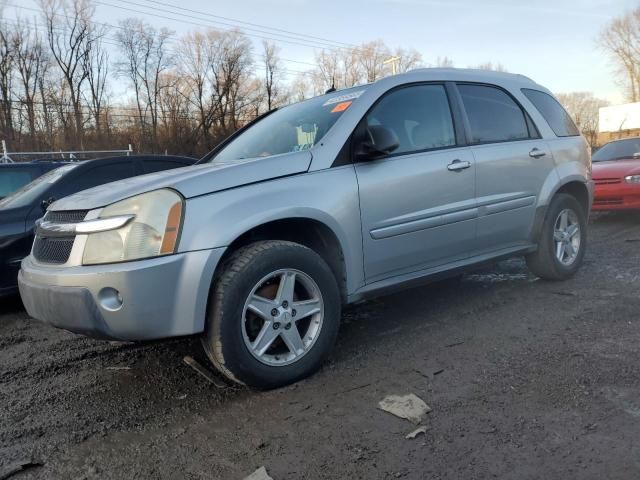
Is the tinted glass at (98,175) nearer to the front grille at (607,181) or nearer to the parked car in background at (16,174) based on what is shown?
the parked car in background at (16,174)

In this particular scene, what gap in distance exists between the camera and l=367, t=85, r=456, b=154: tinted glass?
3537 mm

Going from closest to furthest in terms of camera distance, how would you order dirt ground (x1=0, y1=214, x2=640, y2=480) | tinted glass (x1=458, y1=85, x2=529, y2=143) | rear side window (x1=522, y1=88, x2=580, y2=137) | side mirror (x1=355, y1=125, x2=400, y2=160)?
dirt ground (x1=0, y1=214, x2=640, y2=480)
side mirror (x1=355, y1=125, x2=400, y2=160)
tinted glass (x1=458, y1=85, x2=529, y2=143)
rear side window (x1=522, y1=88, x2=580, y2=137)

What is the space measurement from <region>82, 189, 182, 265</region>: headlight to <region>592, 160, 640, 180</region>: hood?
7901 millimetres

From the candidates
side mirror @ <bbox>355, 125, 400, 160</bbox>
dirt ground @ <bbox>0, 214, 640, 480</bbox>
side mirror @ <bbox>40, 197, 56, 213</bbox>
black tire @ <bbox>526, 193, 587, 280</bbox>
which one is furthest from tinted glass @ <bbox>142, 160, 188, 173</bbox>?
black tire @ <bbox>526, 193, 587, 280</bbox>

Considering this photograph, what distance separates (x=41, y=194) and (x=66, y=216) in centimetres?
281

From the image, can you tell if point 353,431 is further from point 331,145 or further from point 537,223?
point 537,223

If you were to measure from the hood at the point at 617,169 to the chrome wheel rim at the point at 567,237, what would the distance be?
4.14 meters

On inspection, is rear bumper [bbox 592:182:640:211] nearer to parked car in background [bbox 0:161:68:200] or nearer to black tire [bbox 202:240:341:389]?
black tire [bbox 202:240:341:389]

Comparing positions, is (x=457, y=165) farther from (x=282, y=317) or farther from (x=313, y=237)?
(x=282, y=317)

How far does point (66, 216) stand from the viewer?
287 cm

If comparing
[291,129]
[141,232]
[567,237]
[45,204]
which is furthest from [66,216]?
[567,237]

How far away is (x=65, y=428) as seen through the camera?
101 inches

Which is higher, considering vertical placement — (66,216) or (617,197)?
(66,216)

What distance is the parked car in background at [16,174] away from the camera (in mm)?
6383
